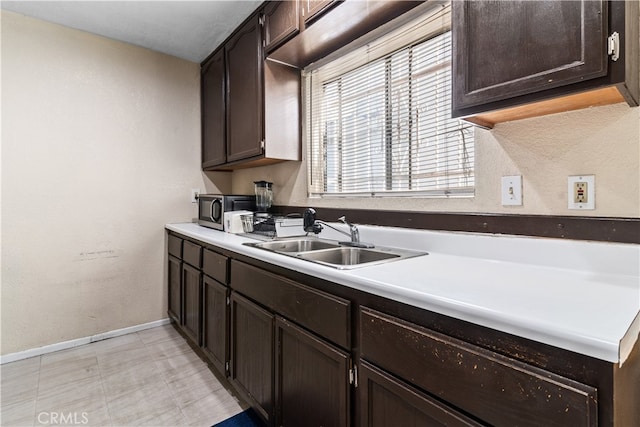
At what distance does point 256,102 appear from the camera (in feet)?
7.25

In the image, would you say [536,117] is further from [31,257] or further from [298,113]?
[31,257]

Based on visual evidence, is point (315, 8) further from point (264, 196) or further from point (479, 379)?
point (479, 379)

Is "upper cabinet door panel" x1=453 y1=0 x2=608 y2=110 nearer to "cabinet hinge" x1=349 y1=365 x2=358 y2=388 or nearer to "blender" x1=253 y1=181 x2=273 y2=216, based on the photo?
"cabinet hinge" x1=349 y1=365 x2=358 y2=388

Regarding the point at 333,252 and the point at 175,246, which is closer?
the point at 333,252

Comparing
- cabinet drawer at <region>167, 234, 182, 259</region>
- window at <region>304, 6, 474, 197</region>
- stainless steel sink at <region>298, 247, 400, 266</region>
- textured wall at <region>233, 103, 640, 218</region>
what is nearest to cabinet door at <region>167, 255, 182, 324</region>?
cabinet drawer at <region>167, 234, 182, 259</region>

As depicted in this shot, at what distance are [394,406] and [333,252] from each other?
2.75ft

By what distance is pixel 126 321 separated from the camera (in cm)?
274

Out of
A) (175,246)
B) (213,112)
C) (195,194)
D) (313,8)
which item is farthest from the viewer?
(195,194)

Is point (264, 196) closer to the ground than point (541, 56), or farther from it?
closer to the ground

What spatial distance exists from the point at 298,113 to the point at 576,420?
7.05ft

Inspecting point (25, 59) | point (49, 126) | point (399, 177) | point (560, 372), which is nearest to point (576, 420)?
point (560, 372)

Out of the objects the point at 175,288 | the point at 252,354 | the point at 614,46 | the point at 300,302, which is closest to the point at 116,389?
the point at 175,288

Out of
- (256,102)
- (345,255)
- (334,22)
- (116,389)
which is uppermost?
(334,22)

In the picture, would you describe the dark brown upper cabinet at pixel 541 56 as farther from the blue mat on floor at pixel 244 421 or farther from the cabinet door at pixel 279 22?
the blue mat on floor at pixel 244 421
